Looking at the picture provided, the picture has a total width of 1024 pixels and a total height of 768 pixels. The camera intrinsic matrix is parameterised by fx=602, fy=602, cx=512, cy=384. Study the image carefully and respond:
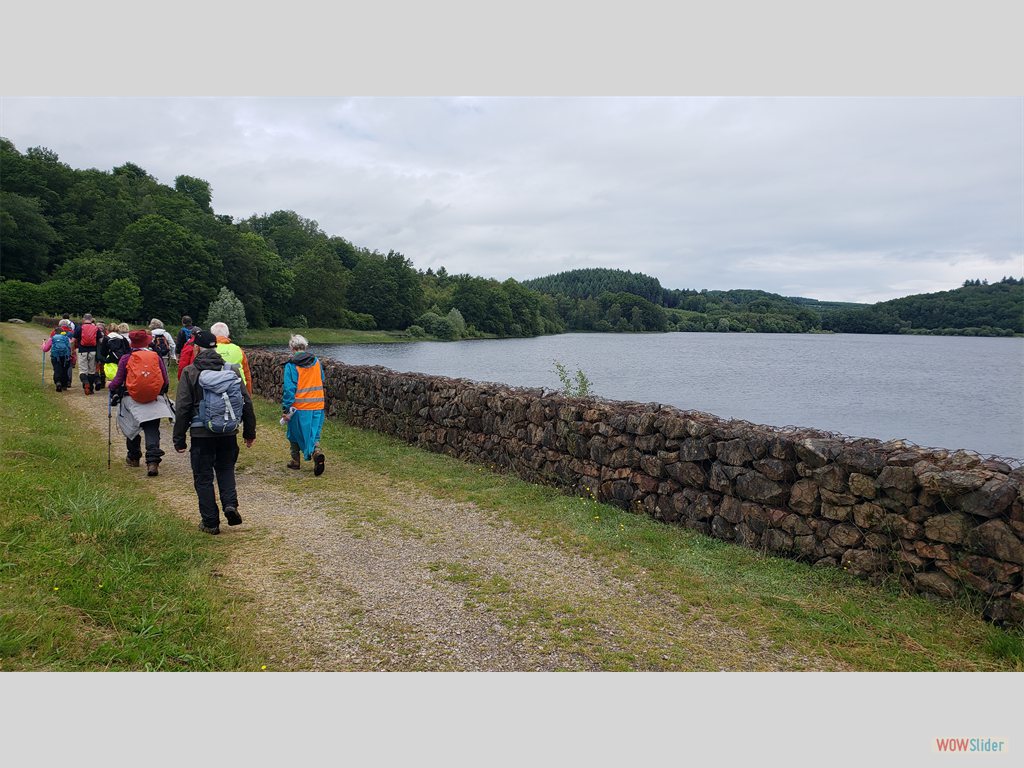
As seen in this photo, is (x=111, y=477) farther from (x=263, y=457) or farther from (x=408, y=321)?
(x=408, y=321)

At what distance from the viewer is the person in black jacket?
5.68 m

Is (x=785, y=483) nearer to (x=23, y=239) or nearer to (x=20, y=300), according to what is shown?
(x=20, y=300)

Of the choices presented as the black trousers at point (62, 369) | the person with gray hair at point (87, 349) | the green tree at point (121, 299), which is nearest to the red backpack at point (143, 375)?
the person with gray hair at point (87, 349)

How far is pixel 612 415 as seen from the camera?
734 cm

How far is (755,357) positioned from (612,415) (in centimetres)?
5300

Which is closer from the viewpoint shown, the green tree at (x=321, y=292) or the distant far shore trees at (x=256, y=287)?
the distant far shore trees at (x=256, y=287)

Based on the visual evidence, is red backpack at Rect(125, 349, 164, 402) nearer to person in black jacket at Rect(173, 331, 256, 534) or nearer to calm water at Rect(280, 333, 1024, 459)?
person in black jacket at Rect(173, 331, 256, 534)

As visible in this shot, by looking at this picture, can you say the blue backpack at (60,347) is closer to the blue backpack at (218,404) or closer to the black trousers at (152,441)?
the black trousers at (152,441)

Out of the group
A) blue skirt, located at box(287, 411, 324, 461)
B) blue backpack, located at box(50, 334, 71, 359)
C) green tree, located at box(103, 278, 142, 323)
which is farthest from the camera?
green tree, located at box(103, 278, 142, 323)

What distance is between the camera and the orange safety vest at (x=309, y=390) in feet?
27.2

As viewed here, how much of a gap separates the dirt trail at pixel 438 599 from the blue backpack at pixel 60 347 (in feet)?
29.4

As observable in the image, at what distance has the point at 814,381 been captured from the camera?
130 feet

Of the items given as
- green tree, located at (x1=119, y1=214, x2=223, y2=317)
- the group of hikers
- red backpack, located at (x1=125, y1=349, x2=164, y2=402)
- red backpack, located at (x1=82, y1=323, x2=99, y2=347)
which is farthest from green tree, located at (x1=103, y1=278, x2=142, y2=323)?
red backpack, located at (x1=125, y1=349, x2=164, y2=402)

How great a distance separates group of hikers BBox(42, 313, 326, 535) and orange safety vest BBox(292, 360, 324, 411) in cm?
1
